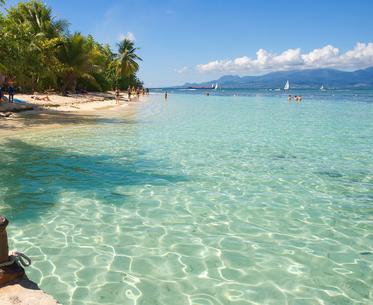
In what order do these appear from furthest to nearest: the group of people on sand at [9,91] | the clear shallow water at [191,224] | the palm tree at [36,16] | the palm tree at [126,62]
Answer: the palm tree at [126,62], the palm tree at [36,16], the group of people on sand at [9,91], the clear shallow water at [191,224]

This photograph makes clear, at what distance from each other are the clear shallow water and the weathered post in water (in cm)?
94

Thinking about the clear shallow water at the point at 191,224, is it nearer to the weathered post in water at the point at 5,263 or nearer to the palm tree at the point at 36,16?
the weathered post in water at the point at 5,263

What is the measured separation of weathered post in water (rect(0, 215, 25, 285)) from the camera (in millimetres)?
3764

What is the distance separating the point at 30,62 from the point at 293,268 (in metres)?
25.2

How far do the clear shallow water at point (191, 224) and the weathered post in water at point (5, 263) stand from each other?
3.09 ft

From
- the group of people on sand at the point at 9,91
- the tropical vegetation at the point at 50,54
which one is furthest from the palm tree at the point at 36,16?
the group of people on sand at the point at 9,91

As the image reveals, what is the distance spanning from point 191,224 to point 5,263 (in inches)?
152

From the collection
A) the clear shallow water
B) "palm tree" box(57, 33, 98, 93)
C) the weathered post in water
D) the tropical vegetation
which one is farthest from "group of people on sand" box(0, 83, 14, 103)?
the weathered post in water

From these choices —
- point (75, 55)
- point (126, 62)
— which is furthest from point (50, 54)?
point (126, 62)

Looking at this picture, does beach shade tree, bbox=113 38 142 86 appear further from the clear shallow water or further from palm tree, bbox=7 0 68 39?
the clear shallow water

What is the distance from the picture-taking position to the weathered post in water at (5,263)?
12.3ft

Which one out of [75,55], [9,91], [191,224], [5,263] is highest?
[75,55]

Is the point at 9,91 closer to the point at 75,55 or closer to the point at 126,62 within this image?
the point at 75,55

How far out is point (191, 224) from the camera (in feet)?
23.5
